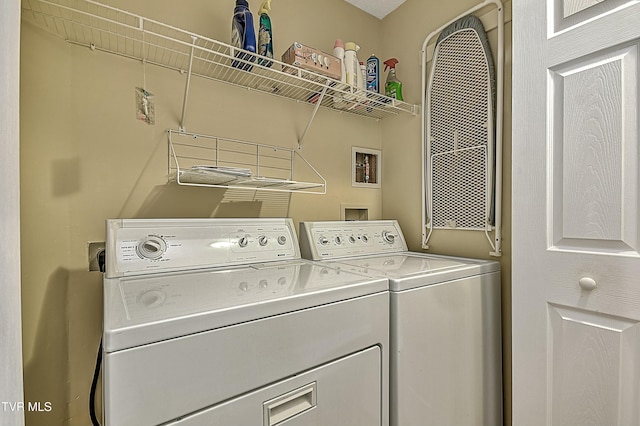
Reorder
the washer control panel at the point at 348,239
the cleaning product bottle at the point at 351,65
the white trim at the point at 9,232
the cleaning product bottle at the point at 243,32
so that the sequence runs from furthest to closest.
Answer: the cleaning product bottle at the point at 351,65 < the washer control panel at the point at 348,239 < the cleaning product bottle at the point at 243,32 < the white trim at the point at 9,232

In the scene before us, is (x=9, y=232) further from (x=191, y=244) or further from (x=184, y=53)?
(x=184, y=53)

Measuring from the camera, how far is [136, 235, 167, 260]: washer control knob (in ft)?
3.71

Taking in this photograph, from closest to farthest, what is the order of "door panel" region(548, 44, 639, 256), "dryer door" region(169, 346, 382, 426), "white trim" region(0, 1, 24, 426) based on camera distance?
"white trim" region(0, 1, 24, 426), "dryer door" region(169, 346, 382, 426), "door panel" region(548, 44, 639, 256)

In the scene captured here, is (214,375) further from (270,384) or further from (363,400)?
(363,400)

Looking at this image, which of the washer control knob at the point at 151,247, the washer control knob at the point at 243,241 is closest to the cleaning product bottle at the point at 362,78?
the washer control knob at the point at 243,241

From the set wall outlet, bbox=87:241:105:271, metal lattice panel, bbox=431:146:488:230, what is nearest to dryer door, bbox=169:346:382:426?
wall outlet, bbox=87:241:105:271

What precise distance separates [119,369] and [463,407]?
128 centimetres

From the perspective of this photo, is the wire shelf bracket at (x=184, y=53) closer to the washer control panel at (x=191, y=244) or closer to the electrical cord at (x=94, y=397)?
the washer control panel at (x=191, y=244)

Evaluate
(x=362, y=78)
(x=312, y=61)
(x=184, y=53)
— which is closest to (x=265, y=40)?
(x=312, y=61)

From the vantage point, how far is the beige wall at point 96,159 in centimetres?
113

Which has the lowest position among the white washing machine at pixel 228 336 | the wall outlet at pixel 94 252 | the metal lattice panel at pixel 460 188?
the white washing machine at pixel 228 336

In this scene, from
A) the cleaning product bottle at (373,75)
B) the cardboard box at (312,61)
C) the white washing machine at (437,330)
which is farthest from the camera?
the cleaning product bottle at (373,75)

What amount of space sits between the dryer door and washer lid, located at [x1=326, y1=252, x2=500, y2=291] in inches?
10.3

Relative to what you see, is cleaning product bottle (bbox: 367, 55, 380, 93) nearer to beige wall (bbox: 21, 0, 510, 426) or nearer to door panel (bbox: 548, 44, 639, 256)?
beige wall (bbox: 21, 0, 510, 426)
